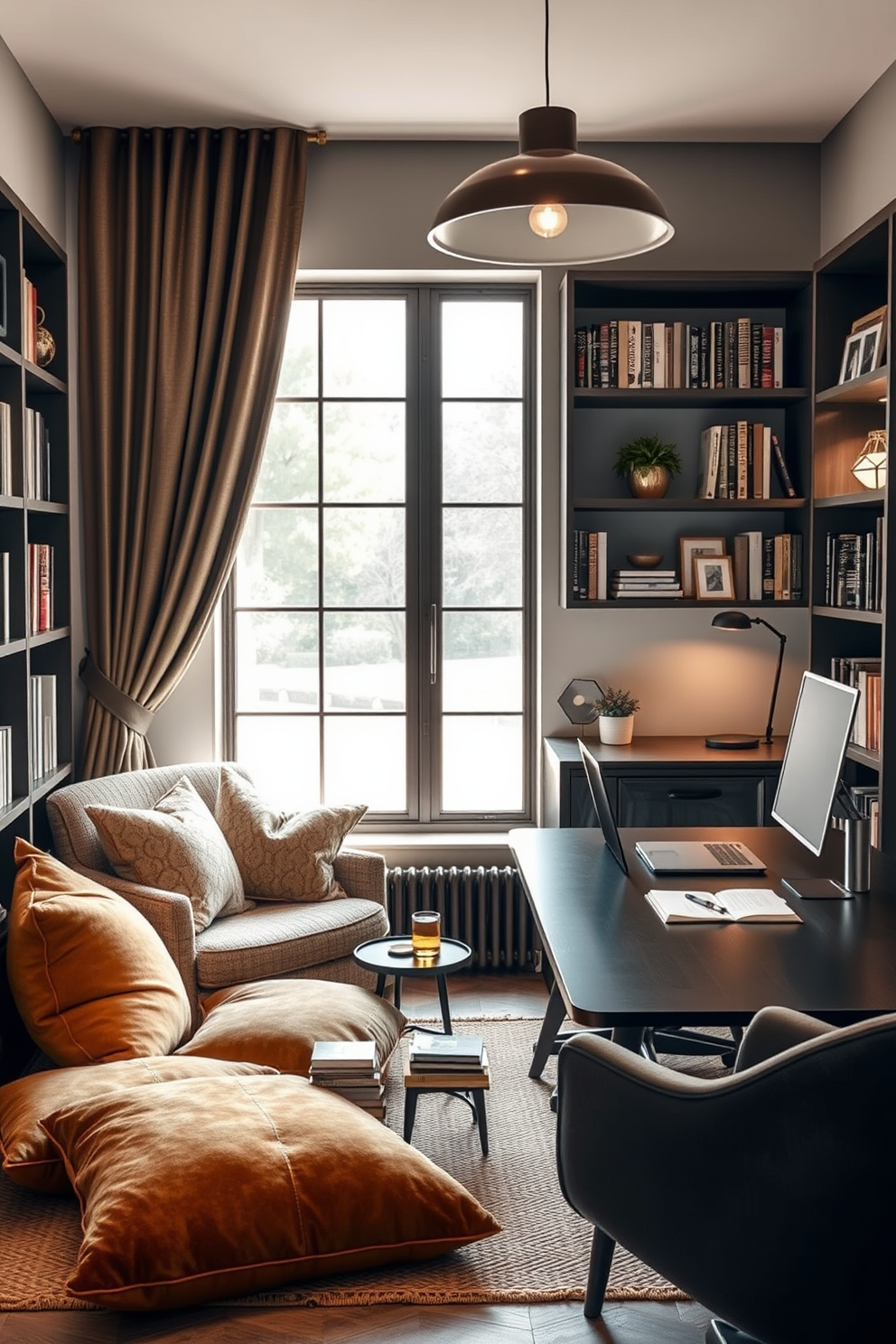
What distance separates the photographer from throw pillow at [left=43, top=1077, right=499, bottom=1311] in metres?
2.34

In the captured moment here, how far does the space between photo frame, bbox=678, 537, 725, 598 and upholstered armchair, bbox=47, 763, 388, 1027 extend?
1.49m

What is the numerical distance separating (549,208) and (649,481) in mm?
1964

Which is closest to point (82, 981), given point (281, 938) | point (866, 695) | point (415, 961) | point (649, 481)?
point (281, 938)

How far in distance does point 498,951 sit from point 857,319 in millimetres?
2490

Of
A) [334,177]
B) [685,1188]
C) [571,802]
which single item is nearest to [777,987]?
[685,1188]

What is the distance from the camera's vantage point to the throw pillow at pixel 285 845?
12.9ft

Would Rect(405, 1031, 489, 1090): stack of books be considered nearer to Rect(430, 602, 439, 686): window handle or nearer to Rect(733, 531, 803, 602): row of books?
Rect(430, 602, 439, 686): window handle

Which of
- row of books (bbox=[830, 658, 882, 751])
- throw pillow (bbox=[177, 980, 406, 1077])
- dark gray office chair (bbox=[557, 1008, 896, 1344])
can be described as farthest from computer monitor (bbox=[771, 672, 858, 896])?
throw pillow (bbox=[177, 980, 406, 1077])

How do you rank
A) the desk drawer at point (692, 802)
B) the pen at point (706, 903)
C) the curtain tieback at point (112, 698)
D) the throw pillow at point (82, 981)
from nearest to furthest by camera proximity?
the pen at point (706, 903) < the throw pillow at point (82, 981) < the desk drawer at point (692, 802) < the curtain tieback at point (112, 698)

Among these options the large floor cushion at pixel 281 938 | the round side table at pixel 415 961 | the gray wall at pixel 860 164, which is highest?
the gray wall at pixel 860 164

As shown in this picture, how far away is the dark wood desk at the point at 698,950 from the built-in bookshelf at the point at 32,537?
1548 millimetres

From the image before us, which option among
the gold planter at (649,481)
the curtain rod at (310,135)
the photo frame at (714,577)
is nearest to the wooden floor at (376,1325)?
the photo frame at (714,577)

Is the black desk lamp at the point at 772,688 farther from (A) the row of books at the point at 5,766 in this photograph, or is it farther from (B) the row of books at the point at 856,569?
(A) the row of books at the point at 5,766

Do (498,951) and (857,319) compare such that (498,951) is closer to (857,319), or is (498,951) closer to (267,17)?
(857,319)
